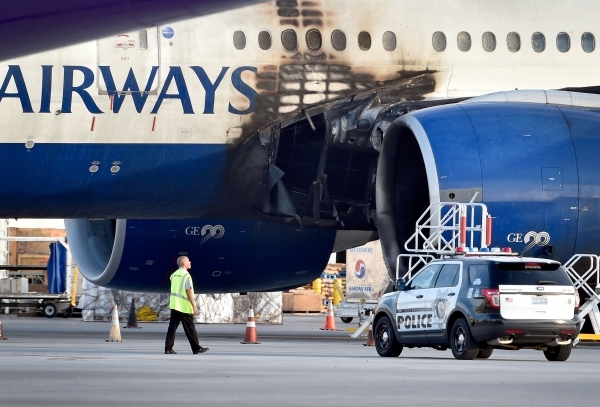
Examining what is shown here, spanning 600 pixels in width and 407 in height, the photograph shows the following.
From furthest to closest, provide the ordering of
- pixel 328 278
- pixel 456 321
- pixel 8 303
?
pixel 328 278 → pixel 8 303 → pixel 456 321

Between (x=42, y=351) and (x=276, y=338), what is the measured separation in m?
6.98

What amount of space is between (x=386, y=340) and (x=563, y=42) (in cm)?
715

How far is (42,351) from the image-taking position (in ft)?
50.7

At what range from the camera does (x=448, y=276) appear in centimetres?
1552

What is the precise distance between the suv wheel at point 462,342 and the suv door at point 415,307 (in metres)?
0.50

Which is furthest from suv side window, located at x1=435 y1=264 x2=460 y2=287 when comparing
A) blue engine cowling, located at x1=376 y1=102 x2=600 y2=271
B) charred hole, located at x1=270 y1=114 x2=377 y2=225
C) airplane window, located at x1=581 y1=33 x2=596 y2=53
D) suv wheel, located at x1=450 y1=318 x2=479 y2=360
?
airplane window, located at x1=581 y1=33 x2=596 y2=53

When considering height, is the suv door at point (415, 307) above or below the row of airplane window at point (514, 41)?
below

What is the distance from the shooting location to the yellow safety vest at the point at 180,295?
634 inches

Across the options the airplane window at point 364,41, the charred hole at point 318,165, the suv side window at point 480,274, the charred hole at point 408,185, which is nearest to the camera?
the suv side window at point 480,274

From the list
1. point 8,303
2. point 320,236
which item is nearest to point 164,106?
point 320,236

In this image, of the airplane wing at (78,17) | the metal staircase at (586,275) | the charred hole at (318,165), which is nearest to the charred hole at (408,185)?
the charred hole at (318,165)

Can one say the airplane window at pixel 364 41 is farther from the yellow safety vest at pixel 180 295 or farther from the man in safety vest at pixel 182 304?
the yellow safety vest at pixel 180 295

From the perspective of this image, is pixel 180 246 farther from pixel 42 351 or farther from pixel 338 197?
pixel 42 351

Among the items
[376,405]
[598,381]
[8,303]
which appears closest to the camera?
[376,405]
